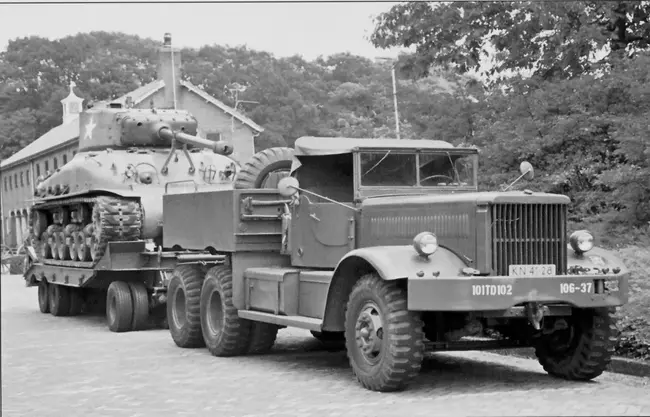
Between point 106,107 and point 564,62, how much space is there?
788cm

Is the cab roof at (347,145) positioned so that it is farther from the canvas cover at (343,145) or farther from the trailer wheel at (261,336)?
the trailer wheel at (261,336)

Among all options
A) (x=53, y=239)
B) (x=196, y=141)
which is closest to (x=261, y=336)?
(x=196, y=141)

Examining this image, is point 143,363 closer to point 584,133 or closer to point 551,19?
point 584,133

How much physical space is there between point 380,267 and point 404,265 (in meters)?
0.19

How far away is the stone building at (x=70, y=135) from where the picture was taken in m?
14.3

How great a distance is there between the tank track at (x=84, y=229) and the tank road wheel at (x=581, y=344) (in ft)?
30.2

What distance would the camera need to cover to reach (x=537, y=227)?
9.56 metres

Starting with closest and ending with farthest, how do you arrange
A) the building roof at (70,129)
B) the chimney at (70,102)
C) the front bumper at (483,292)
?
the front bumper at (483,292)
the chimney at (70,102)
the building roof at (70,129)

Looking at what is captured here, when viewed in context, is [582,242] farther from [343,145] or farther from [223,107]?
[223,107]

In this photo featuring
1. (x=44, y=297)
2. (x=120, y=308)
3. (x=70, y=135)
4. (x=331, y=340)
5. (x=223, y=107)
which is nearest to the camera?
(x=331, y=340)

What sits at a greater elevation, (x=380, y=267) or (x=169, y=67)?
(x=169, y=67)

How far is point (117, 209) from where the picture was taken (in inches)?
712

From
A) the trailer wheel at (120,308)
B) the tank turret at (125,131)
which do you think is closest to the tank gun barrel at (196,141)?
the tank turret at (125,131)

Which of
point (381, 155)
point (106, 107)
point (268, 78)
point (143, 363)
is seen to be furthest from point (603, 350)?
point (268, 78)
